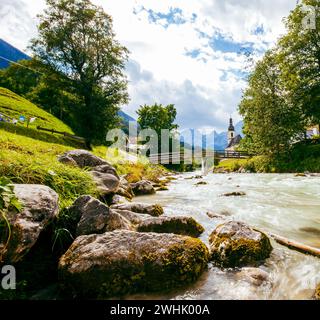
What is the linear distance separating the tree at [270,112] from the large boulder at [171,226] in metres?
27.1

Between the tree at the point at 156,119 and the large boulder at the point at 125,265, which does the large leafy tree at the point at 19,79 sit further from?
the large boulder at the point at 125,265

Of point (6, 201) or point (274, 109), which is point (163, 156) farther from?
point (6, 201)

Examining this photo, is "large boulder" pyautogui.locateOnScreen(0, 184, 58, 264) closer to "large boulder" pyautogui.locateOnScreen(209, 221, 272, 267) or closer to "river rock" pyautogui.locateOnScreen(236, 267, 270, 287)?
"large boulder" pyautogui.locateOnScreen(209, 221, 272, 267)

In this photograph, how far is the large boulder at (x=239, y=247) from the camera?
3963 millimetres

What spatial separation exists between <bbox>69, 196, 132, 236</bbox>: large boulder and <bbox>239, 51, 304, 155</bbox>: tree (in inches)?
1124

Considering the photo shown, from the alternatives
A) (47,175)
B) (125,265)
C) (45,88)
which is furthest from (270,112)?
(45,88)

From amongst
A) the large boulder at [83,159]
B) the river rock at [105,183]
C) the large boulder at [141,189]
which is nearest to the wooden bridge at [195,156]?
the large boulder at [141,189]

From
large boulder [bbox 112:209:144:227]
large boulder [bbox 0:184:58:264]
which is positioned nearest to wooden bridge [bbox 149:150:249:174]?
large boulder [bbox 112:209:144:227]

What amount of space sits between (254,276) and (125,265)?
5.90 ft

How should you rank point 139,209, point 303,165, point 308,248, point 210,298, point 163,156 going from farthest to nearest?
point 163,156, point 303,165, point 139,209, point 308,248, point 210,298

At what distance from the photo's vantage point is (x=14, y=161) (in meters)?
4.94
